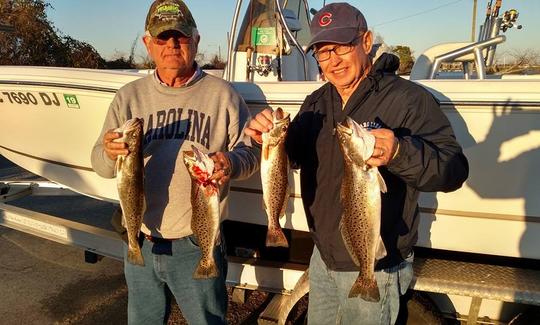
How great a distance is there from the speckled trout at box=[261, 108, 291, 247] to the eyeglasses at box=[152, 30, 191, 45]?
0.64 metres

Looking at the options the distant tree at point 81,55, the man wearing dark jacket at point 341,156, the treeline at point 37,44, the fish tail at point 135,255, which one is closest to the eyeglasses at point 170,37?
the man wearing dark jacket at point 341,156

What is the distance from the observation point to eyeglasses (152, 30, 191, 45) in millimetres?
2316

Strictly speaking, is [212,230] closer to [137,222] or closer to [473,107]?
[137,222]

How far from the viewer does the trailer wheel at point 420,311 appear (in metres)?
2.99

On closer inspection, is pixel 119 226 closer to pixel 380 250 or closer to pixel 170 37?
pixel 170 37

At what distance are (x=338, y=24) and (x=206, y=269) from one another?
1348 millimetres

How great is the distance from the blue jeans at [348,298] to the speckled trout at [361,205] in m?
0.12

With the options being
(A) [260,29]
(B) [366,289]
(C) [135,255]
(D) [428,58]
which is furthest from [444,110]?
(A) [260,29]

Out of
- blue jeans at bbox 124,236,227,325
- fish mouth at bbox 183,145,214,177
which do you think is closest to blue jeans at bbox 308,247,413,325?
blue jeans at bbox 124,236,227,325

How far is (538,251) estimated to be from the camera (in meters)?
2.98

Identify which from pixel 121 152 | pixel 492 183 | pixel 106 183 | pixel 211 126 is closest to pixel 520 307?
pixel 492 183

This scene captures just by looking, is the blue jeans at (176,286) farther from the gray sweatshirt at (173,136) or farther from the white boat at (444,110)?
the white boat at (444,110)

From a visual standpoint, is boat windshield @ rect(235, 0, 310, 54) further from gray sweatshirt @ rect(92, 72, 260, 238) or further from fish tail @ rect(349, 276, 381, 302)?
fish tail @ rect(349, 276, 381, 302)

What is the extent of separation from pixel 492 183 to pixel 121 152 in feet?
7.48
